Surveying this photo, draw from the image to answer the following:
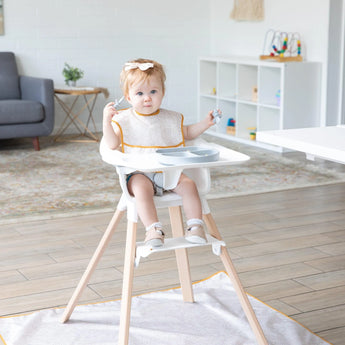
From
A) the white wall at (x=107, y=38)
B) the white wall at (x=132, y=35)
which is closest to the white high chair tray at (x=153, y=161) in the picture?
the white wall at (x=132, y=35)

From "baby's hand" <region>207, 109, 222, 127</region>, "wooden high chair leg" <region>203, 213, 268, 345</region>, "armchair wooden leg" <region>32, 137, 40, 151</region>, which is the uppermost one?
"baby's hand" <region>207, 109, 222, 127</region>

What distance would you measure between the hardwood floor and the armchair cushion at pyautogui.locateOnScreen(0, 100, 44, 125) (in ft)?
6.61

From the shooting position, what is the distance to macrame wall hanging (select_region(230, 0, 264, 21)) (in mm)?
5863

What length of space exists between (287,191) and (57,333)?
2.20m

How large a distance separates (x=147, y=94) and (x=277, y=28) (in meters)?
4.08

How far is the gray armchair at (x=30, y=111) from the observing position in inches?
201

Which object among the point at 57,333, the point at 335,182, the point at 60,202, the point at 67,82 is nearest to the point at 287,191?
the point at 335,182

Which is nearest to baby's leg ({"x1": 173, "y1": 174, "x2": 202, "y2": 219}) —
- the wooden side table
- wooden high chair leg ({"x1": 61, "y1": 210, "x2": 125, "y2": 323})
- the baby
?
the baby

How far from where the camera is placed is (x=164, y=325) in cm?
208

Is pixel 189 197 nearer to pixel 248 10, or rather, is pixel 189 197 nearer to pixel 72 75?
pixel 72 75

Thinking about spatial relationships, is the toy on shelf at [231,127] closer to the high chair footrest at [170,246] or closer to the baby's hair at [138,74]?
the baby's hair at [138,74]

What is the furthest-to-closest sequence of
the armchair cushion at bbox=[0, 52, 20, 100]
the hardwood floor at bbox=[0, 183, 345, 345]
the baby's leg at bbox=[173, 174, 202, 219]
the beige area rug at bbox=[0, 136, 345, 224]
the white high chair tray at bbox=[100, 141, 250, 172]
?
the armchair cushion at bbox=[0, 52, 20, 100]
the beige area rug at bbox=[0, 136, 345, 224]
the hardwood floor at bbox=[0, 183, 345, 345]
the baby's leg at bbox=[173, 174, 202, 219]
the white high chair tray at bbox=[100, 141, 250, 172]

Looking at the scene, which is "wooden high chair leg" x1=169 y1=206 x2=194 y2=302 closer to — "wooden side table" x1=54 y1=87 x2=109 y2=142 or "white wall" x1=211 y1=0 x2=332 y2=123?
"white wall" x1=211 y1=0 x2=332 y2=123

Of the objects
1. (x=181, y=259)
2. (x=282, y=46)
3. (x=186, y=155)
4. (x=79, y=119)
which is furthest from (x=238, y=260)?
(x=79, y=119)
